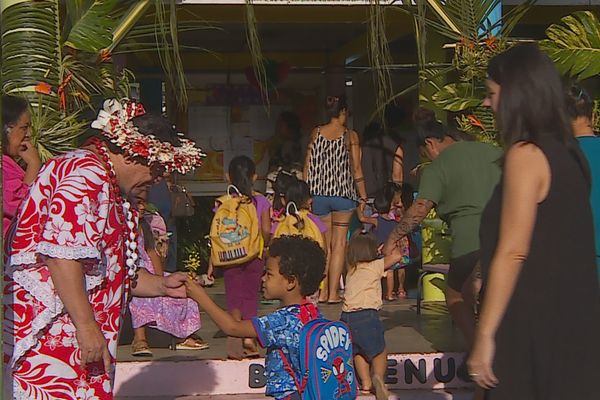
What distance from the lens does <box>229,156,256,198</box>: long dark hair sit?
26.8 ft

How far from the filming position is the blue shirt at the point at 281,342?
16.0ft

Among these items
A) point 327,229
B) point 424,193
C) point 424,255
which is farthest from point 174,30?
point 424,255

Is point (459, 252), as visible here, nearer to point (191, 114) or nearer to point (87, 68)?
point (87, 68)

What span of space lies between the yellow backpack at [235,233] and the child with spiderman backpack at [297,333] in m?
2.96

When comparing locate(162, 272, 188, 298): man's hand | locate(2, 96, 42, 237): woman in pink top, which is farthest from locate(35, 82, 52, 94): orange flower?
locate(162, 272, 188, 298): man's hand

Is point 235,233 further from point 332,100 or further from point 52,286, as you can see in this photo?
point 52,286

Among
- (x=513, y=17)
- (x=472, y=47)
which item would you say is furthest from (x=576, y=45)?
(x=472, y=47)

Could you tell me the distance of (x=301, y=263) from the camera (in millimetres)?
5000

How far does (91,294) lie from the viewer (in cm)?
438

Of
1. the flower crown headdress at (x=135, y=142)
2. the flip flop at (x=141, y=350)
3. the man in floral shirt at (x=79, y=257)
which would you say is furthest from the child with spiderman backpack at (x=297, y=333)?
the flip flop at (x=141, y=350)

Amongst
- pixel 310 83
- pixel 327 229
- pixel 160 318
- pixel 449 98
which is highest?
pixel 310 83

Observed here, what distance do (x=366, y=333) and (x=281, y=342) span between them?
8.07ft

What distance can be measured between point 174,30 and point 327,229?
357 cm

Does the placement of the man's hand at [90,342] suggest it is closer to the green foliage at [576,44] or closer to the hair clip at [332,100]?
the green foliage at [576,44]
